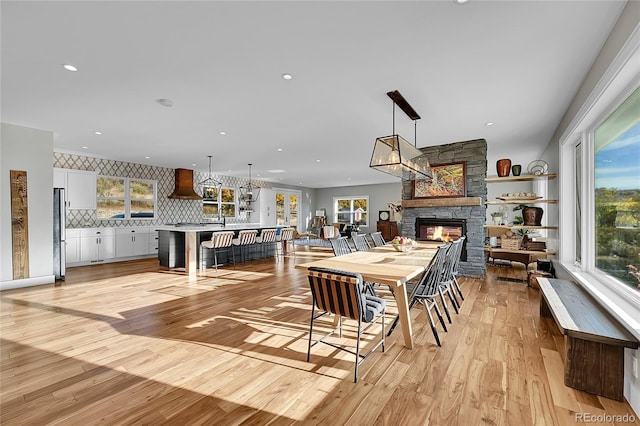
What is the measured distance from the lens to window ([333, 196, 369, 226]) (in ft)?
43.3

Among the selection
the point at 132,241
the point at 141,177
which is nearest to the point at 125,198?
the point at 141,177

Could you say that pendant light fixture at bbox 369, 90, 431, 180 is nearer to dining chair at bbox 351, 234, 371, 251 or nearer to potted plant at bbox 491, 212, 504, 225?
dining chair at bbox 351, 234, 371, 251

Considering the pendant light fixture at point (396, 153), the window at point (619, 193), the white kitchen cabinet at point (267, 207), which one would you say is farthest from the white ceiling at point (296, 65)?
the white kitchen cabinet at point (267, 207)

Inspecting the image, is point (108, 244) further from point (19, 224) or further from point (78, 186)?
point (19, 224)

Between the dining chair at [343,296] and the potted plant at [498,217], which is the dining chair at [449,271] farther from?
the potted plant at [498,217]

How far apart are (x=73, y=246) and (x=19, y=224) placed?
1.99 metres

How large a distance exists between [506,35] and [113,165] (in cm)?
833

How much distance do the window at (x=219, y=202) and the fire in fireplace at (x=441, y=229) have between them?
21.9 feet

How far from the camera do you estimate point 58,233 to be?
16.4ft

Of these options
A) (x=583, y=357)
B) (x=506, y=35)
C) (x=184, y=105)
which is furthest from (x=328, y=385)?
(x=184, y=105)

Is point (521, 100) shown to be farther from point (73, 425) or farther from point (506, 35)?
point (73, 425)

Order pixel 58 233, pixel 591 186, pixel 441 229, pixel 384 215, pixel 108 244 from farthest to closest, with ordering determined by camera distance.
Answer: pixel 384 215 < pixel 108 244 < pixel 441 229 < pixel 58 233 < pixel 591 186

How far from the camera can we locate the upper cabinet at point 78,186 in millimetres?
6320

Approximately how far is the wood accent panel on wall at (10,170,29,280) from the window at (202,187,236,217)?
15.8 ft
